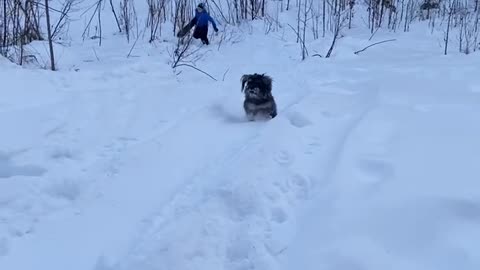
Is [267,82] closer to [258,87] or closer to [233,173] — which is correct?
[258,87]

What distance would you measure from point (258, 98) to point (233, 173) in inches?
56.9

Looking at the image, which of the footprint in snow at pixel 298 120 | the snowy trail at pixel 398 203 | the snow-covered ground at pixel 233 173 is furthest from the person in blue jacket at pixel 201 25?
the snowy trail at pixel 398 203

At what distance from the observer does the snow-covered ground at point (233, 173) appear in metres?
2.89

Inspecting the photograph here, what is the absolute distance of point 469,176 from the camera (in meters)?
3.36

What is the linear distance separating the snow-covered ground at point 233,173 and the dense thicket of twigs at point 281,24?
2.34 metres

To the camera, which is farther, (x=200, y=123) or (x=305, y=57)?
(x=305, y=57)

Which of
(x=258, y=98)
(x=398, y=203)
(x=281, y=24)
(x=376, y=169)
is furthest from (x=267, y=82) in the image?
(x=281, y=24)

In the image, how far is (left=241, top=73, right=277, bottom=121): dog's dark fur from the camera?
5.13 metres

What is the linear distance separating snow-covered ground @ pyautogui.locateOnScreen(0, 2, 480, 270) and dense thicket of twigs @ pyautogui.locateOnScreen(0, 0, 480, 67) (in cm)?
234

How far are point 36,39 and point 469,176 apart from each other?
6924 mm

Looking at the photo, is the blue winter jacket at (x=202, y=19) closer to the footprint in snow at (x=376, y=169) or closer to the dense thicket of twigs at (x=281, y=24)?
the dense thicket of twigs at (x=281, y=24)

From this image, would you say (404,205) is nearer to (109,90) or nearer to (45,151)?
(45,151)

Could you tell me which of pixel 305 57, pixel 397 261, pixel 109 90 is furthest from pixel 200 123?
pixel 305 57

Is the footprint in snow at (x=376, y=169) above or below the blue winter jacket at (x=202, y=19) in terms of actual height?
below
